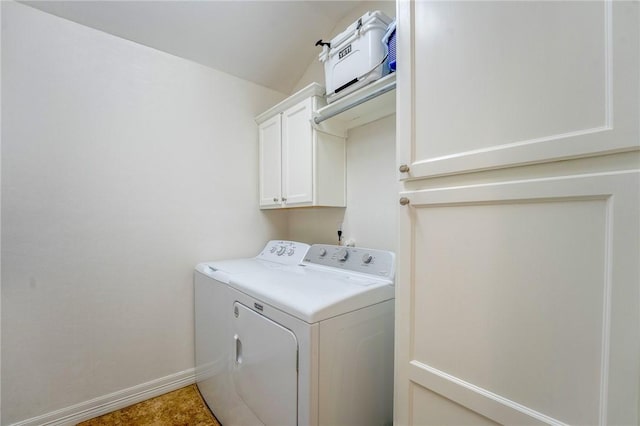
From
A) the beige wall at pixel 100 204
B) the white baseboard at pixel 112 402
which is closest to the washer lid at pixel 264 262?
the beige wall at pixel 100 204

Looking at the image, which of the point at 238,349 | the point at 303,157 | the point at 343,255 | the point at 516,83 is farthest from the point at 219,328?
the point at 516,83

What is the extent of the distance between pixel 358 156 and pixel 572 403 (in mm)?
1613

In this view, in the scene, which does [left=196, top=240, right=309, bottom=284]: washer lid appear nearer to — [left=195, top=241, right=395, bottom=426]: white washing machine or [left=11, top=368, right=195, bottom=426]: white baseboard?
[left=195, top=241, right=395, bottom=426]: white washing machine

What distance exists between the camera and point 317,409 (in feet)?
3.13

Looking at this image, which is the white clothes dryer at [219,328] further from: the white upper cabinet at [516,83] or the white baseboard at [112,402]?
the white upper cabinet at [516,83]

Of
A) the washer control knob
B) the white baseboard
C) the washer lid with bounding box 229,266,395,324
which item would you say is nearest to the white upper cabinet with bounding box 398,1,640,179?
the washer lid with bounding box 229,266,395,324

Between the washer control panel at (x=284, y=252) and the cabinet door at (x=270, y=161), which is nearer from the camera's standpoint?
the washer control panel at (x=284, y=252)

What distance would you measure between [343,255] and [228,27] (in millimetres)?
1828

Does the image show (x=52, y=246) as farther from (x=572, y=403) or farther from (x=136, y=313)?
(x=572, y=403)

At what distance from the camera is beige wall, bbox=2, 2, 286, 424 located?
1.49 m

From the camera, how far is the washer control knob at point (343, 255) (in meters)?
1.61

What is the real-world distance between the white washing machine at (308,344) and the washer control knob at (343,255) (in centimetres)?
2

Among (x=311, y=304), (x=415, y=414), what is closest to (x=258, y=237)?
(x=311, y=304)

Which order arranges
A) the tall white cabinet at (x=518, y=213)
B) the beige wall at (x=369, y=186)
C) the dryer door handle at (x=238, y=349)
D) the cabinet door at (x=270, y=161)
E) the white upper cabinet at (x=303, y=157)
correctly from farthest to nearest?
the cabinet door at (x=270, y=161), the white upper cabinet at (x=303, y=157), the beige wall at (x=369, y=186), the dryer door handle at (x=238, y=349), the tall white cabinet at (x=518, y=213)
